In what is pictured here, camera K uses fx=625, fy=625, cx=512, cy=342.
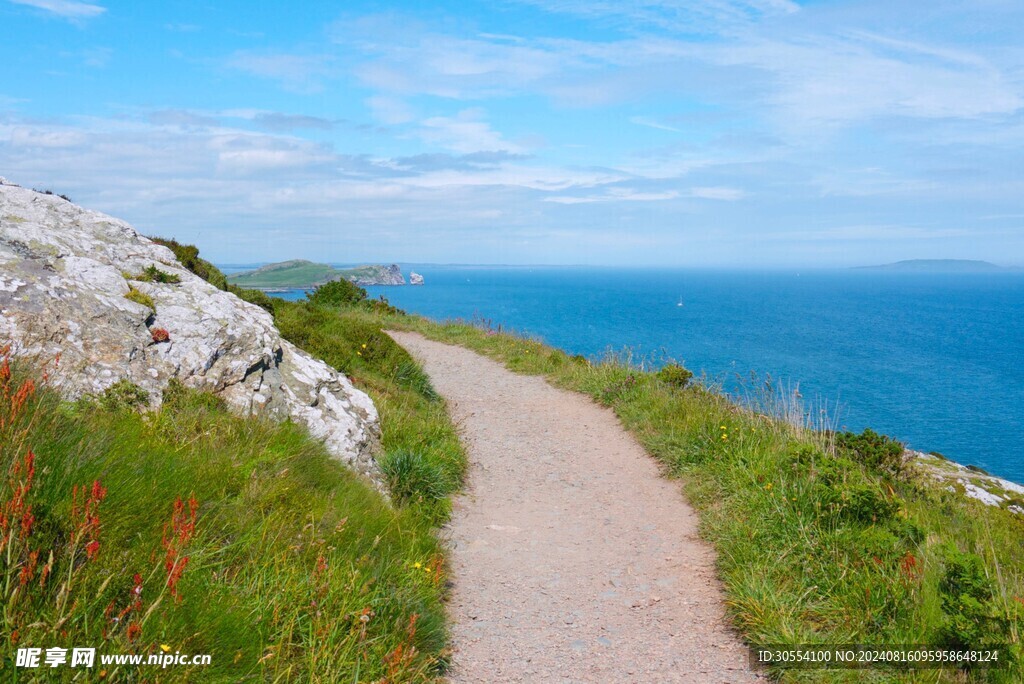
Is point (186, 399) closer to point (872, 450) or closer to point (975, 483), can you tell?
point (872, 450)

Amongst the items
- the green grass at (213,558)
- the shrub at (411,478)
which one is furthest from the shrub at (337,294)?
the green grass at (213,558)

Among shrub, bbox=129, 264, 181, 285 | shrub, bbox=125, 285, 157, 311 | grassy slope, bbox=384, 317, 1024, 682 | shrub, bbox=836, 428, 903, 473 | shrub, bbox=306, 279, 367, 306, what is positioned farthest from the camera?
shrub, bbox=306, 279, 367, 306

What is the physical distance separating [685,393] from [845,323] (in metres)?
94.3

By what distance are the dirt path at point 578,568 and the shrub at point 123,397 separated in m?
3.37

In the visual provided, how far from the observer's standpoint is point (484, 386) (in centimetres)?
1452

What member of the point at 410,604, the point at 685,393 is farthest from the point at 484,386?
the point at 410,604

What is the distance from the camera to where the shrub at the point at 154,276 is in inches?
315

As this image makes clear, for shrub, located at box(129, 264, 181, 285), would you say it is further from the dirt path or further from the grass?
the dirt path

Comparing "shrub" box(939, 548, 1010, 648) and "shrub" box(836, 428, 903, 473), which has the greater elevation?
"shrub" box(939, 548, 1010, 648)

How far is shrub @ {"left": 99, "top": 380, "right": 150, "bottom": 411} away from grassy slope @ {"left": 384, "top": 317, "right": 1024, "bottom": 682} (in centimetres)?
556

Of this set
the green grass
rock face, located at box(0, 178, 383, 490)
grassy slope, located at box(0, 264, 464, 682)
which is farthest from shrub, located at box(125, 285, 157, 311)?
the green grass

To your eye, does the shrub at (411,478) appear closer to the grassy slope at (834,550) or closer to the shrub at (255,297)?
the grassy slope at (834,550)

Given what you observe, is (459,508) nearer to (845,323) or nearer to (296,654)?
(296,654)

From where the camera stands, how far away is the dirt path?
15.8 feet
